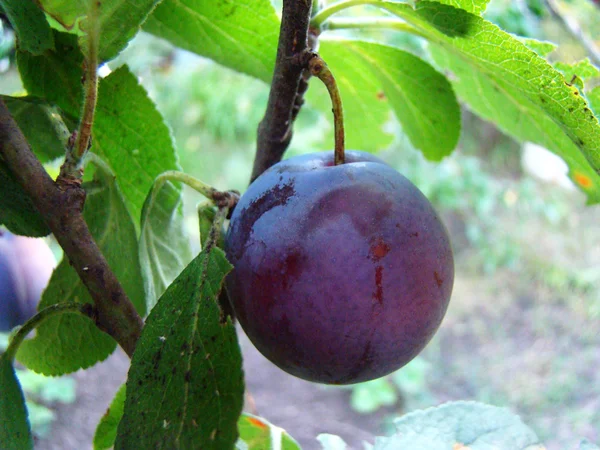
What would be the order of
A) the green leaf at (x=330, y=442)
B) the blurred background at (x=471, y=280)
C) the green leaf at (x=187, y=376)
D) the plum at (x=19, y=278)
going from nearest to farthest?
the green leaf at (x=187, y=376)
the green leaf at (x=330, y=442)
the plum at (x=19, y=278)
the blurred background at (x=471, y=280)

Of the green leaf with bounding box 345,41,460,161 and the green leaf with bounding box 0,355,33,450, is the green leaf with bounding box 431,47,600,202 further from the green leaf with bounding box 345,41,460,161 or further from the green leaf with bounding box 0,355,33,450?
the green leaf with bounding box 0,355,33,450

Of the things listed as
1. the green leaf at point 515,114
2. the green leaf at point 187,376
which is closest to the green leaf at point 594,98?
the green leaf at point 515,114

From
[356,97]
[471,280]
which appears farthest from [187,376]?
[471,280]

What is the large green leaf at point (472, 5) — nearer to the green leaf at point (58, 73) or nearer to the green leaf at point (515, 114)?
the green leaf at point (515, 114)

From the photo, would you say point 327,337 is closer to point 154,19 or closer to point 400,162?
point 154,19

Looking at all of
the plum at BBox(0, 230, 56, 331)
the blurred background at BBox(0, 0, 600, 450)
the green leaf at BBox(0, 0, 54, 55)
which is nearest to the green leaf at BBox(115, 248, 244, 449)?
the green leaf at BBox(0, 0, 54, 55)

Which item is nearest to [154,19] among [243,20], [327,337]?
[243,20]
